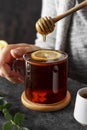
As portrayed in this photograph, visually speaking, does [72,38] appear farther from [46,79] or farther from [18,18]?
[18,18]

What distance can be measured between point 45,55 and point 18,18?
3.97ft

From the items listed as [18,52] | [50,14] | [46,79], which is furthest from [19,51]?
[50,14]

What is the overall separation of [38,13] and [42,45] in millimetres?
891

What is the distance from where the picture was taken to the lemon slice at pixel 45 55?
2.20 ft

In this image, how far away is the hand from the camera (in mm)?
762

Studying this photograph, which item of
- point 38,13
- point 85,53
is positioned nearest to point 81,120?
point 85,53

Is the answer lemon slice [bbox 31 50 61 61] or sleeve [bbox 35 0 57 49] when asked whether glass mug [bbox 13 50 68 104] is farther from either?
sleeve [bbox 35 0 57 49]

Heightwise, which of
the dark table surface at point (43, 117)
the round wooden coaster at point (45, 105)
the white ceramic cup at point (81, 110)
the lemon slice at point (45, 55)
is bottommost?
the dark table surface at point (43, 117)

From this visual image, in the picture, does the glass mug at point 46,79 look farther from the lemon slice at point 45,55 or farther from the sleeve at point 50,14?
the sleeve at point 50,14

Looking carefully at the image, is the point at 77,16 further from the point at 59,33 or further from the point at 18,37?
the point at 18,37

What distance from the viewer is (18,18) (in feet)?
6.10

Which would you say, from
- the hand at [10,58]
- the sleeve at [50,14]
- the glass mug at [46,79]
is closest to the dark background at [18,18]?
the sleeve at [50,14]

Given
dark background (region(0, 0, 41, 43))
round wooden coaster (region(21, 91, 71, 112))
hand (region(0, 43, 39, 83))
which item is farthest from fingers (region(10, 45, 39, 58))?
dark background (region(0, 0, 41, 43))

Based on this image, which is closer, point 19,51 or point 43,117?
point 43,117
